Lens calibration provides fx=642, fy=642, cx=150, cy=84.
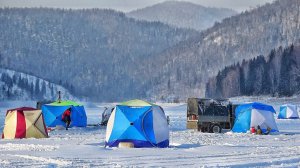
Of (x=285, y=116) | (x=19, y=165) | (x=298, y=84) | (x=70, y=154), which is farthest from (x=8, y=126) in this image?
(x=298, y=84)

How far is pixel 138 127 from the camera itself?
29.4 metres

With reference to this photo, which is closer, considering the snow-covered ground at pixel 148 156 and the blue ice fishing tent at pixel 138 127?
the snow-covered ground at pixel 148 156

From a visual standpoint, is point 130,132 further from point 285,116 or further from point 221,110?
point 285,116

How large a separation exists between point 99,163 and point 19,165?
259 centimetres

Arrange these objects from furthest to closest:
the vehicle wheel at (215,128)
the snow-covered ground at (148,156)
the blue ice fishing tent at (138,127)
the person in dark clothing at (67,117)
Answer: the person in dark clothing at (67,117), the vehicle wheel at (215,128), the blue ice fishing tent at (138,127), the snow-covered ground at (148,156)

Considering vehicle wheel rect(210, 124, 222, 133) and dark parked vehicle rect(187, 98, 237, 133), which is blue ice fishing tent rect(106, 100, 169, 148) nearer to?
vehicle wheel rect(210, 124, 222, 133)

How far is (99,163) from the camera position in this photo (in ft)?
69.3

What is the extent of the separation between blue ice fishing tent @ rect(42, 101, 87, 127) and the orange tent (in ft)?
37.6

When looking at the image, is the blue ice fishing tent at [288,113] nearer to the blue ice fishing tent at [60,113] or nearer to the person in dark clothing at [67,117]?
the blue ice fishing tent at [60,113]

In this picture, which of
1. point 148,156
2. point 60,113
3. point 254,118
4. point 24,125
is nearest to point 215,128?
point 254,118

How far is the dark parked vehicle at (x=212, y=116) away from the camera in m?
44.0

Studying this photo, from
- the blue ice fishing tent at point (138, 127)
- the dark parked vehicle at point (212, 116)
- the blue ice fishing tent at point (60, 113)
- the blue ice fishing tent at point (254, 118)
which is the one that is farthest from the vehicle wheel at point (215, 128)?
the blue ice fishing tent at point (138, 127)

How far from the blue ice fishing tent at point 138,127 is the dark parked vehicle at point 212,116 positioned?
1404 cm

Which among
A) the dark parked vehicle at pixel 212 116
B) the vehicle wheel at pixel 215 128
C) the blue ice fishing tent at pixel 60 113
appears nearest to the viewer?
the vehicle wheel at pixel 215 128
